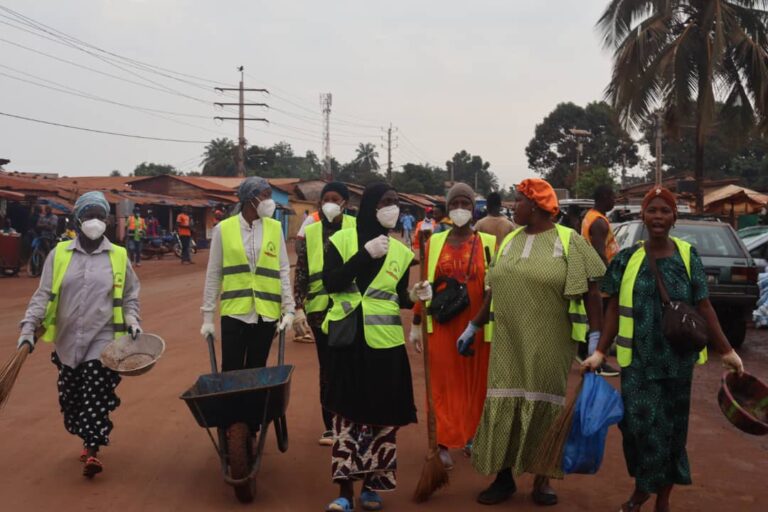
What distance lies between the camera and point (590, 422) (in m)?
4.38

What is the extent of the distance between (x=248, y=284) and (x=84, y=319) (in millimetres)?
1091

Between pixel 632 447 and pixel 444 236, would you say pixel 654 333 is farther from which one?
pixel 444 236

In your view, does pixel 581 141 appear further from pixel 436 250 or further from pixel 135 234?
pixel 436 250

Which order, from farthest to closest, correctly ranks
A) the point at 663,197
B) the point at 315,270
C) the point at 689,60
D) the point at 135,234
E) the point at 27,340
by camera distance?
1. the point at 135,234
2. the point at 689,60
3. the point at 315,270
4. the point at 27,340
5. the point at 663,197

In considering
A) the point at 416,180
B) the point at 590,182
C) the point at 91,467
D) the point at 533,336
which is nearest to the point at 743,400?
the point at 533,336

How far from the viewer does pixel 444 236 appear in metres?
5.84

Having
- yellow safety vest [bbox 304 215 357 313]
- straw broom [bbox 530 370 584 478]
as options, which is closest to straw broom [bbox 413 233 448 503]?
straw broom [bbox 530 370 584 478]

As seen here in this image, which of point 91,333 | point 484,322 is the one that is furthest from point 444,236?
point 91,333

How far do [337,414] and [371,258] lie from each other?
0.92m

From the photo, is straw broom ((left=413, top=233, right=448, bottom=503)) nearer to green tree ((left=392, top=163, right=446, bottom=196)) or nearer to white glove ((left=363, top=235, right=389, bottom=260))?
white glove ((left=363, top=235, right=389, bottom=260))

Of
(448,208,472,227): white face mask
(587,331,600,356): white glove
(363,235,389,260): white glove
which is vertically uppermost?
(448,208,472,227): white face mask

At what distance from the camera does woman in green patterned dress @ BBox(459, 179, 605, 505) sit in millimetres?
4797

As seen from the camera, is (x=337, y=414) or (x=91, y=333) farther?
(x=91, y=333)

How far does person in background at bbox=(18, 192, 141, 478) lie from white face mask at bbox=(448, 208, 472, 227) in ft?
7.42
